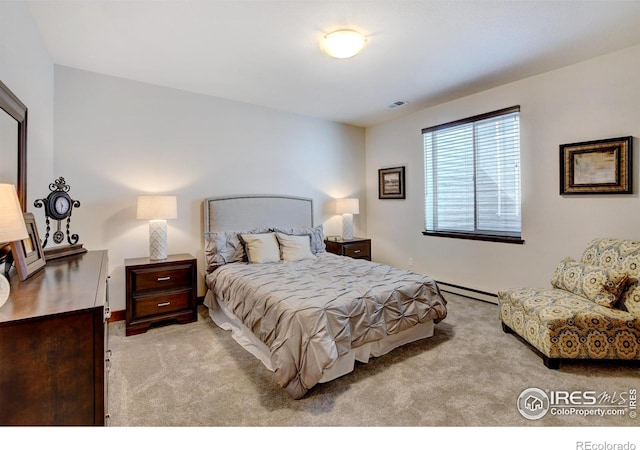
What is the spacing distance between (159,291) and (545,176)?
4.36 m

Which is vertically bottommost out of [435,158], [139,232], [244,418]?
[244,418]

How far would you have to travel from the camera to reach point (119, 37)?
2.61 metres

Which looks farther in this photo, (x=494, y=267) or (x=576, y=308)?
(x=494, y=267)

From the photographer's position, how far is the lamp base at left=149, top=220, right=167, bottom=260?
3.40 metres

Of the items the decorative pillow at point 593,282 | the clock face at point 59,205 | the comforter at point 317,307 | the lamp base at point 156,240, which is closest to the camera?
the comforter at point 317,307

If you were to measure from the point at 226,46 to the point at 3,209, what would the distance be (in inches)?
87.5

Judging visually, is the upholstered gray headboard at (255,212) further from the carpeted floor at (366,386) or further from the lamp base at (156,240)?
the carpeted floor at (366,386)

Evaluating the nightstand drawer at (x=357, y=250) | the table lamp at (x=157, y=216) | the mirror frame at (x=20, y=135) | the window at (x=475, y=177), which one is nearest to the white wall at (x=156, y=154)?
the table lamp at (x=157, y=216)

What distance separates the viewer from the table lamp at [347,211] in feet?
16.4

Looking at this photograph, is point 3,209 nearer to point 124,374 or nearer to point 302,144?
point 124,374

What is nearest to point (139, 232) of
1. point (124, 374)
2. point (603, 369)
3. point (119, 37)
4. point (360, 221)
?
point (124, 374)

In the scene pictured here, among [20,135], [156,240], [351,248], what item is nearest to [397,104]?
[351,248]

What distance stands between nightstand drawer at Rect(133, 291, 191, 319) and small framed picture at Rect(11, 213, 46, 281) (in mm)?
1390

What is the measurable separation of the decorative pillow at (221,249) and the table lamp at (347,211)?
1.83 metres
